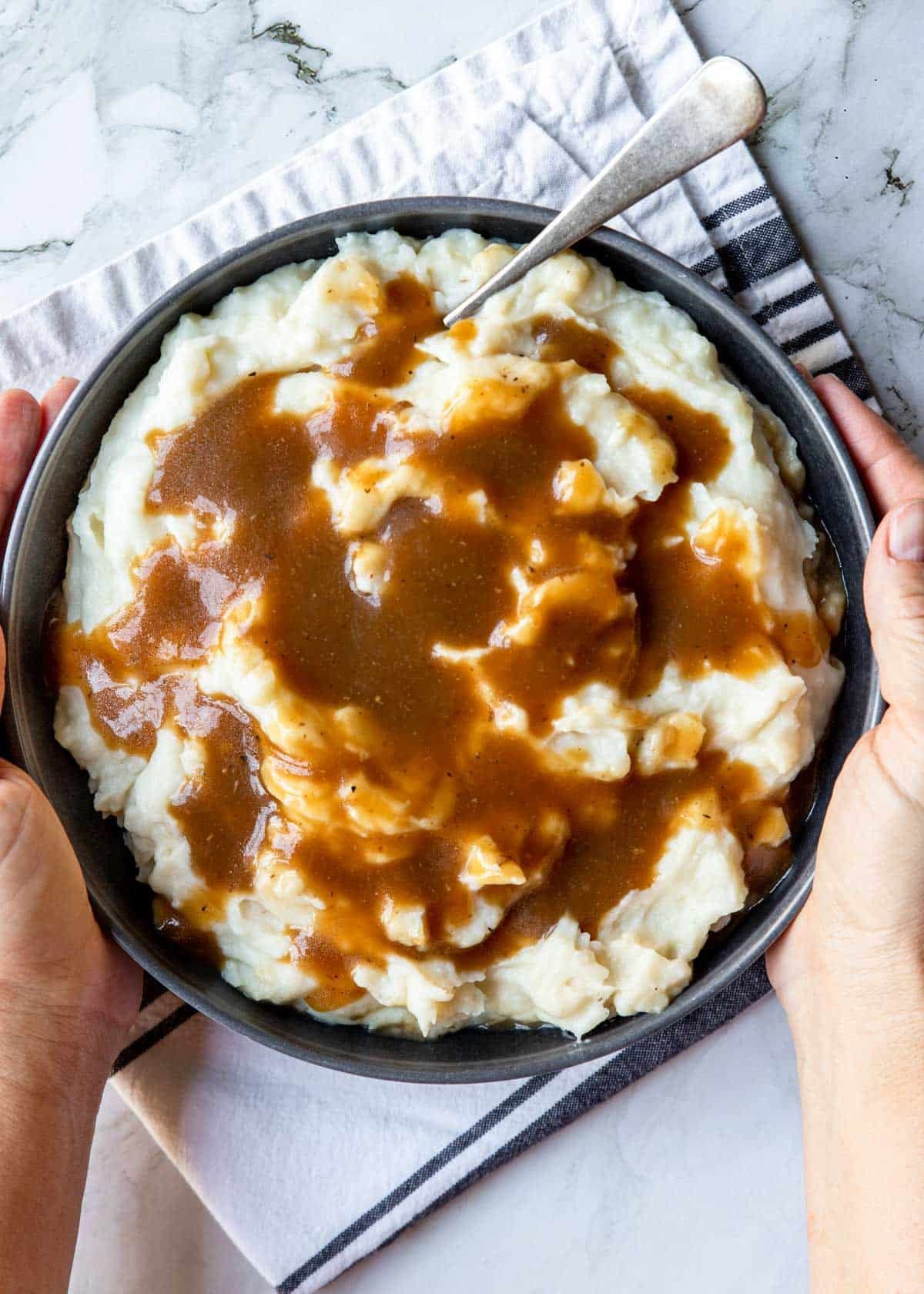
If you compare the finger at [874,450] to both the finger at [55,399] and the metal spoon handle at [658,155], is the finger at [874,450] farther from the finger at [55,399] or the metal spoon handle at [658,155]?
the finger at [55,399]

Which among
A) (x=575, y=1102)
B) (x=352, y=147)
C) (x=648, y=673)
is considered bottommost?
(x=575, y=1102)

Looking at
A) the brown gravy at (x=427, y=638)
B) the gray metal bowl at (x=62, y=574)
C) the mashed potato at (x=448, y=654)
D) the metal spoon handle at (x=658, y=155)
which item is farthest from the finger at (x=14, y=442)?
the metal spoon handle at (x=658, y=155)

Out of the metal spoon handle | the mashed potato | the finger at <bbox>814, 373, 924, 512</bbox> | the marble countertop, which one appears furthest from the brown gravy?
the marble countertop

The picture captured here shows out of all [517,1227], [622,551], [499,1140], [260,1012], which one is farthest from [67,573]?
[517,1227]

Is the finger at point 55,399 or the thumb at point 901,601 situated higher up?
the finger at point 55,399

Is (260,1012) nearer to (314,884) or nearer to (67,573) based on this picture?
(314,884)

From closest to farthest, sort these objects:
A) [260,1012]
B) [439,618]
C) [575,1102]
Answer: [439,618], [260,1012], [575,1102]

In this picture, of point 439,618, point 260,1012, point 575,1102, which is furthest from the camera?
point 575,1102

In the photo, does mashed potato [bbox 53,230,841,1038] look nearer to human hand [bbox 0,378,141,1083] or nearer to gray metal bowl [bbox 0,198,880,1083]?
gray metal bowl [bbox 0,198,880,1083]
